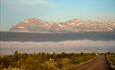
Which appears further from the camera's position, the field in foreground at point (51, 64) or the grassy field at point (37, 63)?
the field in foreground at point (51, 64)

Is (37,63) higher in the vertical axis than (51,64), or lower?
higher

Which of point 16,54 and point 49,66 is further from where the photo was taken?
point 16,54

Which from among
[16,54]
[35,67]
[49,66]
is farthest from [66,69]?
[16,54]

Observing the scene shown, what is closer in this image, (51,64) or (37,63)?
(37,63)

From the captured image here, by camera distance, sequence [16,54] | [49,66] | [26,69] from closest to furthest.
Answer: [26,69] < [49,66] < [16,54]

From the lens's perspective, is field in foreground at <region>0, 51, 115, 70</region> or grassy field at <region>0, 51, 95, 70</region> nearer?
grassy field at <region>0, 51, 95, 70</region>

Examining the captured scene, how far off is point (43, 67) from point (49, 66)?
1.30 metres

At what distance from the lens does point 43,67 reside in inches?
1362

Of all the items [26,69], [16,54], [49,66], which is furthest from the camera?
[16,54]

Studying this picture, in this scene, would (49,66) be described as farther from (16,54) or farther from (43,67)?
(16,54)

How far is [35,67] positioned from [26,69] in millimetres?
1310

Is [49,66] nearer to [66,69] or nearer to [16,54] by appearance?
[66,69]

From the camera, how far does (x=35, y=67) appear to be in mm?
33719

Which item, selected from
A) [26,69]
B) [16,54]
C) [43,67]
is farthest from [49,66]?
[16,54]
